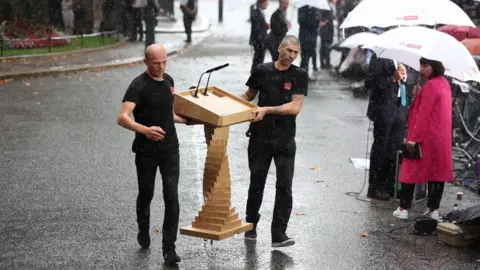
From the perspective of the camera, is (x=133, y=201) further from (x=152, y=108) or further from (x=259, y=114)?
(x=152, y=108)

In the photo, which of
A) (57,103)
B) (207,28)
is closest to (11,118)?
(57,103)

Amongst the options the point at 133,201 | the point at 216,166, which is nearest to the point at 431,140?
the point at 216,166

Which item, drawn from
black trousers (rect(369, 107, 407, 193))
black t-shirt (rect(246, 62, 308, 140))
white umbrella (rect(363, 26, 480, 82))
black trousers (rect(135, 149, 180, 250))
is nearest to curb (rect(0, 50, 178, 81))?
black trousers (rect(369, 107, 407, 193))

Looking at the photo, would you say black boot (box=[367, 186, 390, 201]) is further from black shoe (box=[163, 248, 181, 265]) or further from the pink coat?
black shoe (box=[163, 248, 181, 265])

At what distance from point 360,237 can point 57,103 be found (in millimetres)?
9185

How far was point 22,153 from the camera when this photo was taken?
12852 millimetres

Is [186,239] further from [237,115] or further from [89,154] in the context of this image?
[89,154]

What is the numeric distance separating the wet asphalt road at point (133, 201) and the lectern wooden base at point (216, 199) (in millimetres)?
182

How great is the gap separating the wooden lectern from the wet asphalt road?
0.62ft

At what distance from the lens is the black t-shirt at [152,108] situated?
8125 millimetres

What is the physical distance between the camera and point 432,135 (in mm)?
10266

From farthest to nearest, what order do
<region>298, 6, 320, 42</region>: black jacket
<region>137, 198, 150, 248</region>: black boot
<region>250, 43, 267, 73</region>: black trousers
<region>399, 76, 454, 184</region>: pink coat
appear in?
<region>298, 6, 320, 42</region>: black jacket, <region>250, 43, 267, 73</region>: black trousers, <region>399, 76, 454, 184</region>: pink coat, <region>137, 198, 150, 248</region>: black boot

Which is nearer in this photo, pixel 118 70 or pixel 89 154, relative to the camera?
pixel 89 154

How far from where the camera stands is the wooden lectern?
27.8 ft
